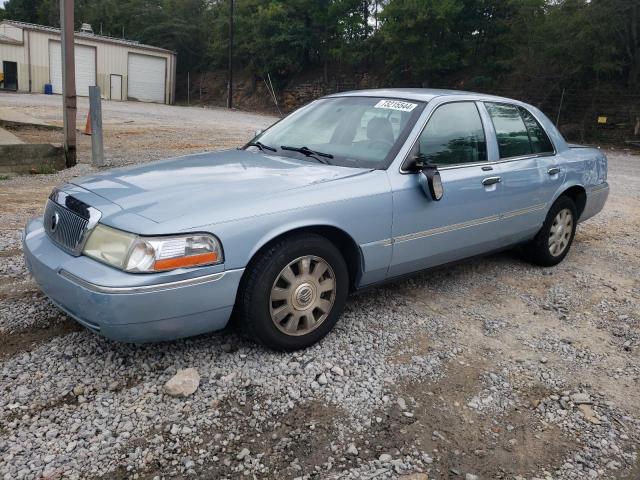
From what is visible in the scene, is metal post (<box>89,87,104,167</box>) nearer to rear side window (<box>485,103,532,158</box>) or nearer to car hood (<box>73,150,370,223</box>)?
car hood (<box>73,150,370,223</box>)

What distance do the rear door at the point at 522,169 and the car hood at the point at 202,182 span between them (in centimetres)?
156

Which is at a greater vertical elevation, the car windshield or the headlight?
the car windshield

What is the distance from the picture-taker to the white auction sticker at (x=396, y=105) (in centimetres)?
400

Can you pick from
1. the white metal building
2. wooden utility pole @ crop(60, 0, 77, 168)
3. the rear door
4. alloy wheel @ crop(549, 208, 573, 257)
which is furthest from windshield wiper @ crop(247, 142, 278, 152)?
the white metal building

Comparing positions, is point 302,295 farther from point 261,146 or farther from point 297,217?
point 261,146

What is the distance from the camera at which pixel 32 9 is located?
65.8 m

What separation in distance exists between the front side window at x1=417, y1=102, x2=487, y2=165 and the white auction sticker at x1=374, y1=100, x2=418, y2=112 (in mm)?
174

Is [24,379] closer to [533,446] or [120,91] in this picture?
[533,446]

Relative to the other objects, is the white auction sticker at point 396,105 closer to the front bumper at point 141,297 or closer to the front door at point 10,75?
the front bumper at point 141,297

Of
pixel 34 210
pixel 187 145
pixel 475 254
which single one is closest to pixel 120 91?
pixel 187 145

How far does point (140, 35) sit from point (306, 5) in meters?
20.8

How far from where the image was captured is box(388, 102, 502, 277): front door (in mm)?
3684

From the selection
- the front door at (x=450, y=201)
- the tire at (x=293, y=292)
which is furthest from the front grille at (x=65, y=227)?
the front door at (x=450, y=201)

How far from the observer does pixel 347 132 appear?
4082 mm
